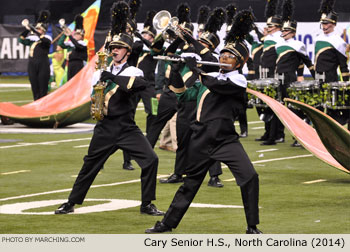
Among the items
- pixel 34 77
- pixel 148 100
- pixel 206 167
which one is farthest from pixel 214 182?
pixel 34 77

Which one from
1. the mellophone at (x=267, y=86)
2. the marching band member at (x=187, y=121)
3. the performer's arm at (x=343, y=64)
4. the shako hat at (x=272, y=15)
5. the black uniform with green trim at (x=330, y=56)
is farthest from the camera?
the shako hat at (x=272, y=15)

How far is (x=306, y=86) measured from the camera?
18188 millimetres

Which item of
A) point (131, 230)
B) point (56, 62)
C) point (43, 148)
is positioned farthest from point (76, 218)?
point (56, 62)

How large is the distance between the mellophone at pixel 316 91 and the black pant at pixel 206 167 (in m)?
7.48

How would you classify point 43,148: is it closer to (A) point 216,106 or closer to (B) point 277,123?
(B) point 277,123

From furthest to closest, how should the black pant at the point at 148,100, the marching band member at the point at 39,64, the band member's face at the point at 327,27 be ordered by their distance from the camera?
the marching band member at the point at 39,64 → the band member's face at the point at 327,27 → the black pant at the point at 148,100

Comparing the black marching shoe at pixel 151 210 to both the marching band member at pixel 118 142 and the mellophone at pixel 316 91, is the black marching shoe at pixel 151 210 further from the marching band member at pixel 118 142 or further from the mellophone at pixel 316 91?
the mellophone at pixel 316 91

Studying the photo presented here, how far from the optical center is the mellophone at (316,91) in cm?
1784

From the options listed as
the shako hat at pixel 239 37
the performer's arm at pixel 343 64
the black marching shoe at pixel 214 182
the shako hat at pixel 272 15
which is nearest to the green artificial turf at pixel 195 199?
the black marching shoe at pixel 214 182

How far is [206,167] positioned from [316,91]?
25.9ft

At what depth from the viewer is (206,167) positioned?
10617 mm

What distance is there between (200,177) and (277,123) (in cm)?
894

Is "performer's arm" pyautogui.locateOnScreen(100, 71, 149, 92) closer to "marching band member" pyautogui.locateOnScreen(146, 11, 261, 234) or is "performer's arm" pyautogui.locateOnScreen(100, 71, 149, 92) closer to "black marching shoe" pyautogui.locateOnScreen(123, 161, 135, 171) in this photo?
"marching band member" pyautogui.locateOnScreen(146, 11, 261, 234)

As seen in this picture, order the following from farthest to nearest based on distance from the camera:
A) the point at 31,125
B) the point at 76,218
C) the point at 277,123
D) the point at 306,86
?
1. the point at 31,125
2. the point at 277,123
3. the point at 306,86
4. the point at 76,218
